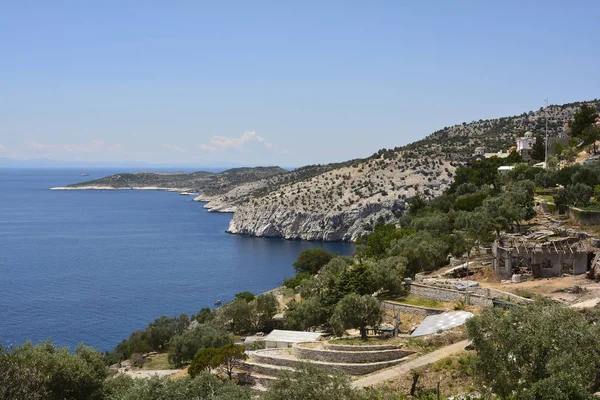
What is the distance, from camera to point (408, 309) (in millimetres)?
29953

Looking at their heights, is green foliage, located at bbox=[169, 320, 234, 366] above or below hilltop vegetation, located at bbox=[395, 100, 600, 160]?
below

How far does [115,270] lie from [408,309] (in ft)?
186

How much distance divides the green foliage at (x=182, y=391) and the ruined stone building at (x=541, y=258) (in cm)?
1943

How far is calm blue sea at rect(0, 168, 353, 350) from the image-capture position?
52531 millimetres

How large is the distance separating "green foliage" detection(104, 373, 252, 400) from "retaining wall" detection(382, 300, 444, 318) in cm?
1252

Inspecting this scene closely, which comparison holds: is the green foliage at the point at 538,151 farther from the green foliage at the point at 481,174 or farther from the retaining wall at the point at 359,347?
the retaining wall at the point at 359,347

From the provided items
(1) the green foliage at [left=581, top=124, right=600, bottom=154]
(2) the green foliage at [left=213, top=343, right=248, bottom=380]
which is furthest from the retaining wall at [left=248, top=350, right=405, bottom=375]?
(1) the green foliage at [left=581, top=124, right=600, bottom=154]

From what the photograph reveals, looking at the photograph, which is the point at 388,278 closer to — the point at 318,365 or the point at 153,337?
→ the point at 318,365

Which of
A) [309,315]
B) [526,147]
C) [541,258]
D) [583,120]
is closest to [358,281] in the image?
[309,315]

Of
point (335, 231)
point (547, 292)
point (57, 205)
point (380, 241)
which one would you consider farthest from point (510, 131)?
point (57, 205)

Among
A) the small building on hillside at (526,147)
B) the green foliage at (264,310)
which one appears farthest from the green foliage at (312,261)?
the small building on hillside at (526,147)

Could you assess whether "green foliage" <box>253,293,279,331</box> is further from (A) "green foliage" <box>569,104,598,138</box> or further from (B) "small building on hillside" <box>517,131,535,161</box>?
(A) "green foliage" <box>569,104,598,138</box>

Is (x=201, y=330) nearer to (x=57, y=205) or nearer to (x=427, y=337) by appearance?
(x=427, y=337)

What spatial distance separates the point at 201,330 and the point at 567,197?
1098 inches
